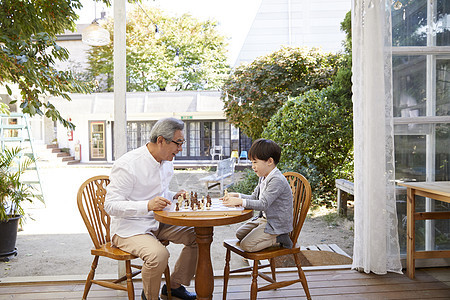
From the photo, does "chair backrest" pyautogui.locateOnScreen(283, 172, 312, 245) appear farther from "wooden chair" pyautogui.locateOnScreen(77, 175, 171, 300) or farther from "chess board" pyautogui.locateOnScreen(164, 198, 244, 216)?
"wooden chair" pyautogui.locateOnScreen(77, 175, 171, 300)

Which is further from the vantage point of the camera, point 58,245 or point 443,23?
point 58,245

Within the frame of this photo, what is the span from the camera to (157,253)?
231cm

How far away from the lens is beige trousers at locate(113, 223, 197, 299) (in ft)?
7.57

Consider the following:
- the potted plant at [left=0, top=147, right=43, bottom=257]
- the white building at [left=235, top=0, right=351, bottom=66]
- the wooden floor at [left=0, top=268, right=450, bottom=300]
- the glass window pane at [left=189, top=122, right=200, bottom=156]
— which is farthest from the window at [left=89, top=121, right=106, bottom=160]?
the wooden floor at [left=0, top=268, right=450, bottom=300]

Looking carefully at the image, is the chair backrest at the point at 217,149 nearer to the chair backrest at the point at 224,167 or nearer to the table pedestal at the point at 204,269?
the chair backrest at the point at 224,167

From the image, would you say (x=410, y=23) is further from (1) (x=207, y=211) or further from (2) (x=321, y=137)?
(2) (x=321, y=137)

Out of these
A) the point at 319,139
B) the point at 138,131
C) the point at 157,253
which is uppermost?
the point at 138,131

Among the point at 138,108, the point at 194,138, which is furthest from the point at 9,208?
the point at 194,138

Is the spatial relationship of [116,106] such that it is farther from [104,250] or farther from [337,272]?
[337,272]

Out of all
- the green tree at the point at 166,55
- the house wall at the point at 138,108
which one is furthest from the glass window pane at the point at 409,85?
the green tree at the point at 166,55

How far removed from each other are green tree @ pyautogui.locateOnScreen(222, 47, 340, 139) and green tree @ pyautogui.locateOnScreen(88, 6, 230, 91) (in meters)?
9.98

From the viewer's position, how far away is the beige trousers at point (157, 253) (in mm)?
2306

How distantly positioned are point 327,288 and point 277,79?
661 centimetres

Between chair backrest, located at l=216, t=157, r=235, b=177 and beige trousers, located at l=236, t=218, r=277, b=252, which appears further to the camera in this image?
chair backrest, located at l=216, t=157, r=235, b=177
